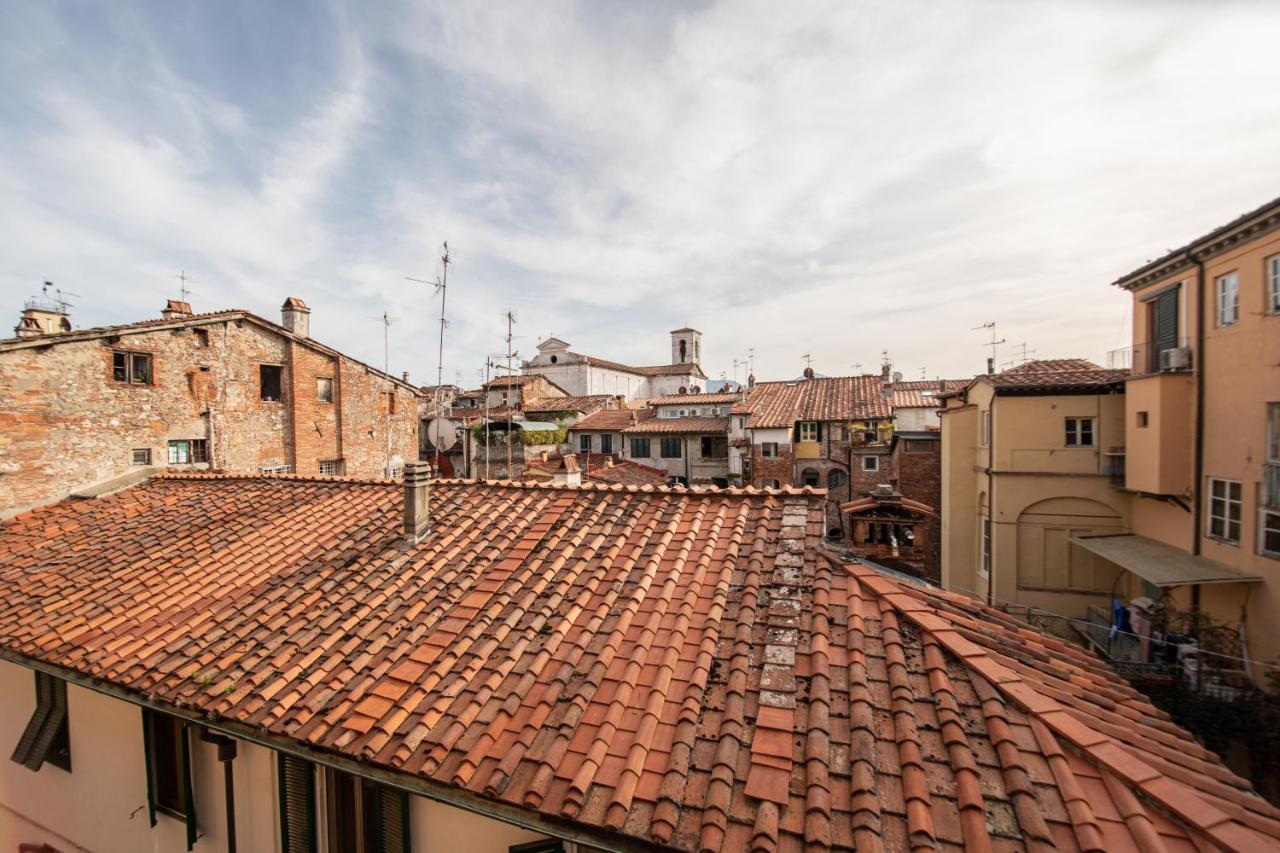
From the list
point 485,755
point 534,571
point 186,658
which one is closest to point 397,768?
point 485,755

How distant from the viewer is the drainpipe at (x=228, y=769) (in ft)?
16.2

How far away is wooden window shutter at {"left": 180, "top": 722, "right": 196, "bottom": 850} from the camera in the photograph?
216 inches

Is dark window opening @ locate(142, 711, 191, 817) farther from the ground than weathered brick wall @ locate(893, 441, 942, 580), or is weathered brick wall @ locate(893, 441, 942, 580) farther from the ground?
weathered brick wall @ locate(893, 441, 942, 580)

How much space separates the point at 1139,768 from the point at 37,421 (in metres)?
18.7

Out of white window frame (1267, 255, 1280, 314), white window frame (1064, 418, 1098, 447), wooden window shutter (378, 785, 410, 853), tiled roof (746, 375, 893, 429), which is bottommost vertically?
wooden window shutter (378, 785, 410, 853)

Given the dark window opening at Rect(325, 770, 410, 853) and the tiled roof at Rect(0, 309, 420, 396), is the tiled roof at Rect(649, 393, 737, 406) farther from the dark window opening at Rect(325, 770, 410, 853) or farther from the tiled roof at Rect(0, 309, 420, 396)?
the dark window opening at Rect(325, 770, 410, 853)

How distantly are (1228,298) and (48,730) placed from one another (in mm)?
21861

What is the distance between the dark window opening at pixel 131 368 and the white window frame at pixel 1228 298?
26.2 m

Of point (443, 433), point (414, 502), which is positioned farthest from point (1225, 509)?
point (443, 433)

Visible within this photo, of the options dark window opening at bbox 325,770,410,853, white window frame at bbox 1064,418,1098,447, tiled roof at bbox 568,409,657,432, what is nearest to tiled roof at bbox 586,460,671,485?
tiled roof at bbox 568,409,657,432

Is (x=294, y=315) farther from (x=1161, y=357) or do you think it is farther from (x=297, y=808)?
(x=1161, y=357)

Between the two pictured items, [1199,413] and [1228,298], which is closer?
[1228,298]

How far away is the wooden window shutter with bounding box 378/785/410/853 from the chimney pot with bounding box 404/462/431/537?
273 cm

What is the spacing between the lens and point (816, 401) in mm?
28719
